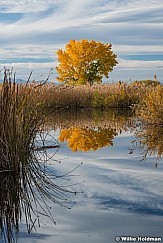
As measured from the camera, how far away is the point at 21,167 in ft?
16.6

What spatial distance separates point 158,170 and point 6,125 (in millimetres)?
1849

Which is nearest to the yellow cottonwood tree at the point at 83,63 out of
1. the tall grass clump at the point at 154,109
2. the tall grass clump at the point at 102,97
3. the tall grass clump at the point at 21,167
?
the tall grass clump at the point at 102,97

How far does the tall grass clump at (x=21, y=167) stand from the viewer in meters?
3.84

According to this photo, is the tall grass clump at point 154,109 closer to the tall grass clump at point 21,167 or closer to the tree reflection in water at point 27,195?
the tall grass clump at point 21,167

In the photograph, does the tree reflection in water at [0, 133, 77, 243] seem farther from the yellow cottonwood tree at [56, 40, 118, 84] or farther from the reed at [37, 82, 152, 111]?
the yellow cottonwood tree at [56, 40, 118, 84]

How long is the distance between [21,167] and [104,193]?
114 centimetres

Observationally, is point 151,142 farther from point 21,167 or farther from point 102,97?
point 102,97

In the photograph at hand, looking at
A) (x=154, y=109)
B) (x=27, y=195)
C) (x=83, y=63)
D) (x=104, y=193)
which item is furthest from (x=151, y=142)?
(x=83, y=63)

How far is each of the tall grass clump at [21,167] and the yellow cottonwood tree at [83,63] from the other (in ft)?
119

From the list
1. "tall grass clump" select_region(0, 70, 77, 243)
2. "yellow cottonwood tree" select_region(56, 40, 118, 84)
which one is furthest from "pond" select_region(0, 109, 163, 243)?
"yellow cottonwood tree" select_region(56, 40, 118, 84)

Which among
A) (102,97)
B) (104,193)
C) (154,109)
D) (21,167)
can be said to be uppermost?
(102,97)

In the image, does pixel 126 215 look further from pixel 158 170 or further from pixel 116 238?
pixel 158 170

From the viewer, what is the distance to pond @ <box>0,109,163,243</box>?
10.7 feet

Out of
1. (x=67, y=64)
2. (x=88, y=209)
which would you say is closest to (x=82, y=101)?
(x=88, y=209)
